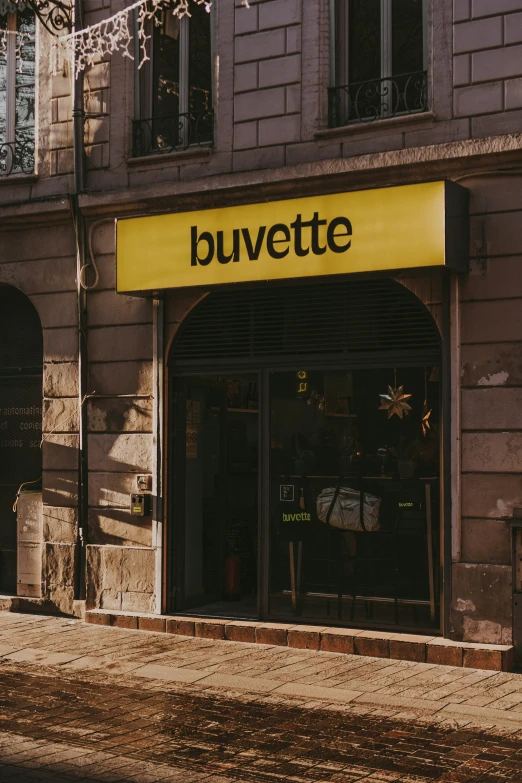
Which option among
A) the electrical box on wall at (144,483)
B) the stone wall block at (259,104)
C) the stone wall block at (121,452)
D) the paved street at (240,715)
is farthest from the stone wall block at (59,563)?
the stone wall block at (259,104)

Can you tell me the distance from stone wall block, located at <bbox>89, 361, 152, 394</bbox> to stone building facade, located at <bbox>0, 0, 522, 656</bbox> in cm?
2

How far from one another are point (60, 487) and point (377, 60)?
5427 millimetres

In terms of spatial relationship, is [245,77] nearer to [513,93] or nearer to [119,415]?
[513,93]

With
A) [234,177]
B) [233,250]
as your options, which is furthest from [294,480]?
[234,177]

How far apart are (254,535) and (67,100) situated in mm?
5093

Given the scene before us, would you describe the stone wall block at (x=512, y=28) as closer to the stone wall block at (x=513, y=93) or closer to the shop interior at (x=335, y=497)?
the stone wall block at (x=513, y=93)

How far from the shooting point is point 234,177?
422 inches

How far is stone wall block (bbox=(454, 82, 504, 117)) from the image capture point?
9.56 metres

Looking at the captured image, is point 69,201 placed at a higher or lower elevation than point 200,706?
higher

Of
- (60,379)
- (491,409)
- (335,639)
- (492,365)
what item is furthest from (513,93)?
(60,379)

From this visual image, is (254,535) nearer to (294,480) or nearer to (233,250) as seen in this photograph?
(294,480)

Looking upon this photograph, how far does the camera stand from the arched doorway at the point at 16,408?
12.6 metres

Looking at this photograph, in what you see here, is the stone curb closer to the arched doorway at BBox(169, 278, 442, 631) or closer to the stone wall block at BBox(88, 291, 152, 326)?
the arched doorway at BBox(169, 278, 442, 631)

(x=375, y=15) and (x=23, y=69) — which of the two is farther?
(x=23, y=69)
